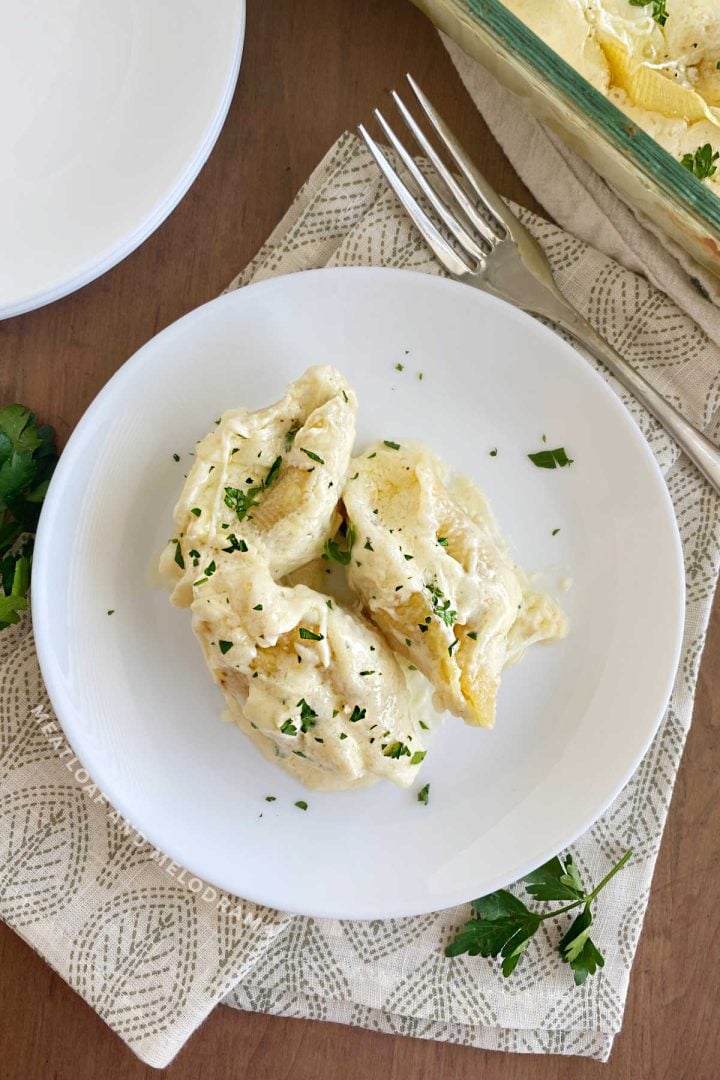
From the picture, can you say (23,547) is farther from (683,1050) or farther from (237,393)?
(683,1050)

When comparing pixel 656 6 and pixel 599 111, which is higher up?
pixel 656 6

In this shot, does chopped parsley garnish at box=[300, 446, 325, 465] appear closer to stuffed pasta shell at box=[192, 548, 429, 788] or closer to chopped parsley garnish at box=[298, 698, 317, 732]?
stuffed pasta shell at box=[192, 548, 429, 788]

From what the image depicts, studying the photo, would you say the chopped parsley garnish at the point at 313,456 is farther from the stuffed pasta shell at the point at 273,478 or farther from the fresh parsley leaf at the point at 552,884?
the fresh parsley leaf at the point at 552,884

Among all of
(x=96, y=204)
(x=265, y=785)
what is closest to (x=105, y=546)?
(x=265, y=785)

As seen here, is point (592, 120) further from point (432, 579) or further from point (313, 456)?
point (432, 579)

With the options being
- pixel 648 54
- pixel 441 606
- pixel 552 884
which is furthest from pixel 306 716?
pixel 648 54

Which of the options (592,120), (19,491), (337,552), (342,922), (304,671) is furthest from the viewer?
(342,922)
